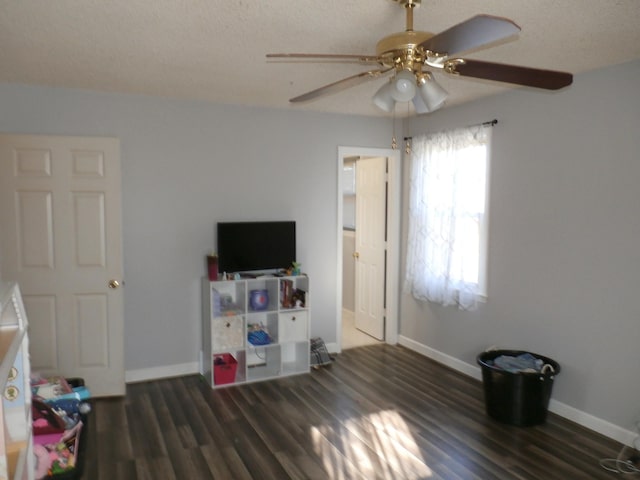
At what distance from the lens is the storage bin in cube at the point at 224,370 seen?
423cm

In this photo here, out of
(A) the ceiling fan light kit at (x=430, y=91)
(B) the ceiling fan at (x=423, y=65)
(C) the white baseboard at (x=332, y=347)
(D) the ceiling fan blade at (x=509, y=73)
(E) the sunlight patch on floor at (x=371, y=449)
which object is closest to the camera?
(B) the ceiling fan at (x=423, y=65)

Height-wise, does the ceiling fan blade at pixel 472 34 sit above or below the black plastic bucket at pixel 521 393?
above

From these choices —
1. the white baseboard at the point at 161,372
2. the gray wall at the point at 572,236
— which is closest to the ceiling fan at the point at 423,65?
the gray wall at the point at 572,236

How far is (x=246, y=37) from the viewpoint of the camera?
264 centimetres

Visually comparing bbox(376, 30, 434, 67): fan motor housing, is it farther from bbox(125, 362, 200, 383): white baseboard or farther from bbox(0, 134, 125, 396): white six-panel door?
bbox(125, 362, 200, 383): white baseboard

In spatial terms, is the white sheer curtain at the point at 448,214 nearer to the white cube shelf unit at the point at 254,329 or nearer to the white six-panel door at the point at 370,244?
the white six-panel door at the point at 370,244

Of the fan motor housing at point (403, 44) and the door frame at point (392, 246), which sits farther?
the door frame at point (392, 246)

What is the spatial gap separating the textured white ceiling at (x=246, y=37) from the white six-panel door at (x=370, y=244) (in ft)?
6.16

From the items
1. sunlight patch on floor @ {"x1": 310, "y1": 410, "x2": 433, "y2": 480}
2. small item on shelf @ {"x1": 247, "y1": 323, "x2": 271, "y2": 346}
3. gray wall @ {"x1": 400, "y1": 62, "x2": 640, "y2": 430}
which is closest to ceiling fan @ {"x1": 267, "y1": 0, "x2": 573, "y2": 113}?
gray wall @ {"x1": 400, "y1": 62, "x2": 640, "y2": 430}

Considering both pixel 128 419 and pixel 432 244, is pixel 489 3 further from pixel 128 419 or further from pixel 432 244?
pixel 128 419

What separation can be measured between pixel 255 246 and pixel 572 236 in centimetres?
257

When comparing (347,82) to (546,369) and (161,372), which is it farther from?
(161,372)

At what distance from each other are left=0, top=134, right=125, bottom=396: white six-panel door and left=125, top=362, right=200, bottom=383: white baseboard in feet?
0.90

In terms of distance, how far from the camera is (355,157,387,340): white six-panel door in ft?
17.9
